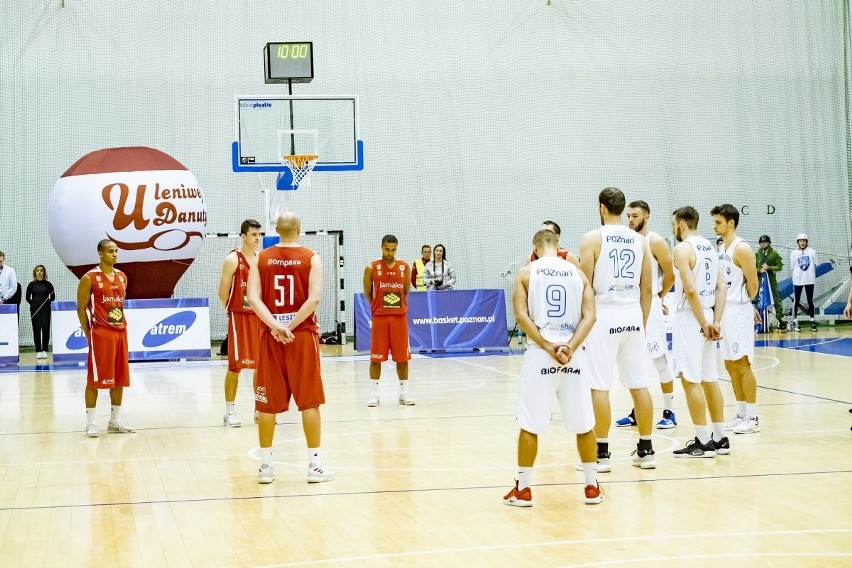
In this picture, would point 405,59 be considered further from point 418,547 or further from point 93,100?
point 418,547

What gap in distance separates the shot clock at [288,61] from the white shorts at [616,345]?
11.5m

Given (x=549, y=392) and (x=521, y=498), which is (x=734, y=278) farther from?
(x=521, y=498)

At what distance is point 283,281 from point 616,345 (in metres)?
2.41

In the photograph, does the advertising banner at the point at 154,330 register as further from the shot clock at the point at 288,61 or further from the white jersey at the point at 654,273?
the white jersey at the point at 654,273

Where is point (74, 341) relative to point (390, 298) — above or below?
below

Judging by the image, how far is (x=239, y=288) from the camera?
1018 cm

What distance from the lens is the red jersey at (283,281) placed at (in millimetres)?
7352

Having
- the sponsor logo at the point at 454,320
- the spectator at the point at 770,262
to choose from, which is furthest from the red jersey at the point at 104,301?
the spectator at the point at 770,262

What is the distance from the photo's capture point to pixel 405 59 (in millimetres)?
22438

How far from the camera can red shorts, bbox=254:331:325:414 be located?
732cm

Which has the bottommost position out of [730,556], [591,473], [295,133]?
[730,556]

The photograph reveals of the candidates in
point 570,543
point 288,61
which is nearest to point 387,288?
point 570,543

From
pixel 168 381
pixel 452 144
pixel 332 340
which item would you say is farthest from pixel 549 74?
pixel 168 381

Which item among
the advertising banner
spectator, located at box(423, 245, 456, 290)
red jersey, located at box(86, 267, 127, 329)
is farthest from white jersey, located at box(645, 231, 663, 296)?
the advertising banner
